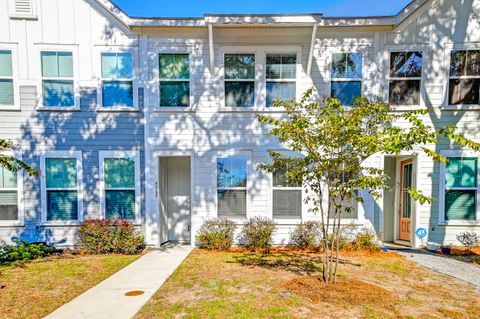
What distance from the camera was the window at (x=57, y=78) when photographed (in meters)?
7.87

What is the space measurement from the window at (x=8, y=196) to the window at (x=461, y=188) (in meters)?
12.2

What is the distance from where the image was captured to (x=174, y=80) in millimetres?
7988

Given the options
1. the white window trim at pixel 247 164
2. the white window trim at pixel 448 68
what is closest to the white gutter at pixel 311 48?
the white window trim at pixel 247 164

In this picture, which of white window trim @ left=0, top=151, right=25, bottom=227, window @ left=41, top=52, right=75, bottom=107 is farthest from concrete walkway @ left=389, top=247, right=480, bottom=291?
white window trim @ left=0, top=151, right=25, bottom=227

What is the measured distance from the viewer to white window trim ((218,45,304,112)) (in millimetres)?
7895

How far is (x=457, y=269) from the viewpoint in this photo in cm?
616

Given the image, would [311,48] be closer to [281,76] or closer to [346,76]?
[281,76]

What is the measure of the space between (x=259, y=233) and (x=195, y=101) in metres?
4.10

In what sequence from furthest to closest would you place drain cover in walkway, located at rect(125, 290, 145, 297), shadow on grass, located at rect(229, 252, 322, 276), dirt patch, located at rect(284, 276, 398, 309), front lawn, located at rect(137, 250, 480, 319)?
shadow on grass, located at rect(229, 252, 322, 276) < drain cover in walkway, located at rect(125, 290, 145, 297) < dirt patch, located at rect(284, 276, 398, 309) < front lawn, located at rect(137, 250, 480, 319)

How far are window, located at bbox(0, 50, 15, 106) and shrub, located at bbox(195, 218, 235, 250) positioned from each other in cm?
647

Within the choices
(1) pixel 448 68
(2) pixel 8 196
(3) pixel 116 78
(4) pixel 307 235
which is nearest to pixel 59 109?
(3) pixel 116 78

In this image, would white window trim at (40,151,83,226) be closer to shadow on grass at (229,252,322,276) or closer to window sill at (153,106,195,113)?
window sill at (153,106,195,113)

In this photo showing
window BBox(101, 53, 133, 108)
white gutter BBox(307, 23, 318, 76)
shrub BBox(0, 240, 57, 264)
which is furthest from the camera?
window BBox(101, 53, 133, 108)

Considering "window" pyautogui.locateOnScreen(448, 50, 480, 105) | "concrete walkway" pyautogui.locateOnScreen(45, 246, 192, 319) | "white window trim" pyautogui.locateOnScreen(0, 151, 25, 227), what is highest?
"window" pyautogui.locateOnScreen(448, 50, 480, 105)
